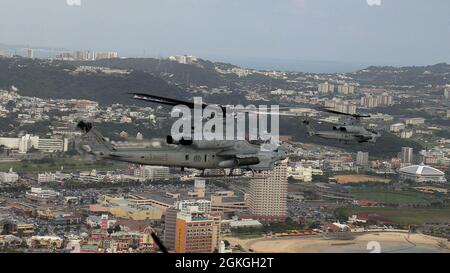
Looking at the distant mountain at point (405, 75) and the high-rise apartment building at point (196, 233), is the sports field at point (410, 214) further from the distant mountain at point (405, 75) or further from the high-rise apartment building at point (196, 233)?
the distant mountain at point (405, 75)

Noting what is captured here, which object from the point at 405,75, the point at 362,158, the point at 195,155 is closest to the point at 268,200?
the point at 362,158

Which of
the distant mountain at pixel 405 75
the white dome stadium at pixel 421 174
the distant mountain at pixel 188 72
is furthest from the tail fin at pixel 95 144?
the distant mountain at pixel 405 75

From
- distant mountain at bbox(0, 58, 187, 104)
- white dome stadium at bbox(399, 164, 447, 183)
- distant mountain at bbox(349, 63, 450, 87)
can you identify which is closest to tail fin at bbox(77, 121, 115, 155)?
white dome stadium at bbox(399, 164, 447, 183)

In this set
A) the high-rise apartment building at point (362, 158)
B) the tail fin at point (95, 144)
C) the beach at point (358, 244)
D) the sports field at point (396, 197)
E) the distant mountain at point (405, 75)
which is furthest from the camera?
the distant mountain at point (405, 75)

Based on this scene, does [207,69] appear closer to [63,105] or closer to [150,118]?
[63,105]

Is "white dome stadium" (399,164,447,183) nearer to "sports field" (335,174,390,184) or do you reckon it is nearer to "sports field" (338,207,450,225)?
"sports field" (335,174,390,184)
